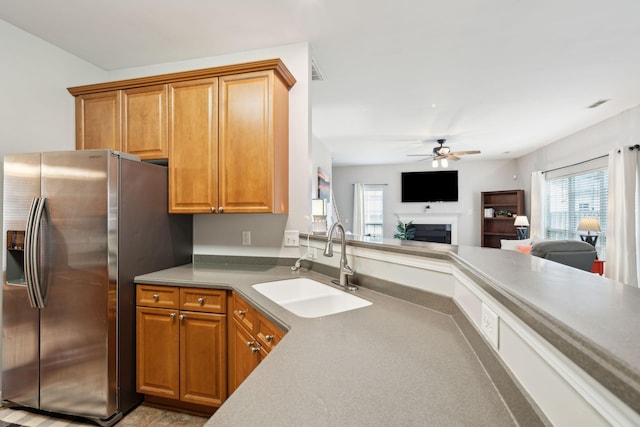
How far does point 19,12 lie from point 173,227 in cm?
172

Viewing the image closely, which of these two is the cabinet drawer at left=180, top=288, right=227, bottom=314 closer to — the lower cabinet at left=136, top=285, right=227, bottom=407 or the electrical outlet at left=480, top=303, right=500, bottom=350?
the lower cabinet at left=136, top=285, right=227, bottom=407

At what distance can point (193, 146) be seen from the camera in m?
2.22

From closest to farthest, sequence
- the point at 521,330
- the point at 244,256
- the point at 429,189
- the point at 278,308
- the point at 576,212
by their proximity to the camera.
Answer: the point at 521,330 < the point at 278,308 < the point at 244,256 < the point at 576,212 < the point at 429,189

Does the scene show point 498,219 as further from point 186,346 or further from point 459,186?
point 186,346

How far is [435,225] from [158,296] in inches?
279

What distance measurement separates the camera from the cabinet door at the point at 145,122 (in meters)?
2.27

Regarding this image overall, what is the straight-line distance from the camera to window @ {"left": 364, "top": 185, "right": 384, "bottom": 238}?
26.7ft

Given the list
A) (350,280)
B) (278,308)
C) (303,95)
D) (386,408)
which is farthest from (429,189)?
(386,408)

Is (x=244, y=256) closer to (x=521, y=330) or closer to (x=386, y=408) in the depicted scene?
(x=386, y=408)

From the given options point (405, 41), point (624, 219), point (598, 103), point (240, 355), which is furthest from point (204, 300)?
point (624, 219)

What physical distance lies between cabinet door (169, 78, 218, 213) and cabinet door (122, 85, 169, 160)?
7 cm

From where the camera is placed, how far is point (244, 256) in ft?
8.28

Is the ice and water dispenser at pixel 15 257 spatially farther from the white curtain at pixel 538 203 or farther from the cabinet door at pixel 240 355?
the white curtain at pixel 538 203

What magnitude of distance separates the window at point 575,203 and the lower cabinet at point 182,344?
5.53 metres
